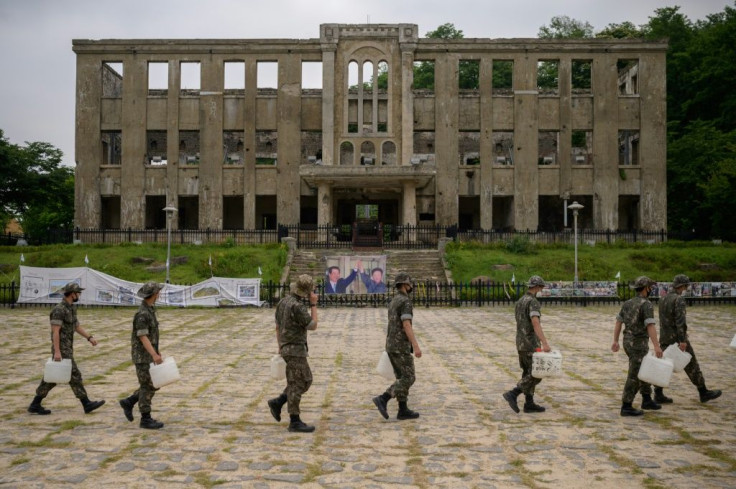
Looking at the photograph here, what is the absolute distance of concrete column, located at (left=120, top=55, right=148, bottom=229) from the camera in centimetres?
3766

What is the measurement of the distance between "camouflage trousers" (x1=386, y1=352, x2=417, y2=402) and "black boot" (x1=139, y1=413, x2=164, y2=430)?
Answer: 9.22 ft

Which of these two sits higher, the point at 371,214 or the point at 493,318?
the point at 371,214

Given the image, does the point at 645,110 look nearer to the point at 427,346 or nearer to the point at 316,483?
the point at 427,346

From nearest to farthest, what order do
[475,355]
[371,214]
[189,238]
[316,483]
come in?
1. [316,483]
2. [475,355]
3. [189,238]
4. [371,214]

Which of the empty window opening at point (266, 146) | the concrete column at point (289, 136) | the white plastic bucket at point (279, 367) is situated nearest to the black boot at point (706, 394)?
the white plastic bucket at point (279, 367)

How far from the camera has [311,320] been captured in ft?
23.3

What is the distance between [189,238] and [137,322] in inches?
1143

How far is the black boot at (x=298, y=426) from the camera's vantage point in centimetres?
704

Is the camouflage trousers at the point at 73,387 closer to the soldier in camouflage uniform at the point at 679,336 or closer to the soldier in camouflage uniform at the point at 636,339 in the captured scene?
the soldier in camouflage uniform at the point at 636,339

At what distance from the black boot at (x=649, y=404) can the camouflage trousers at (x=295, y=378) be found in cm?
447

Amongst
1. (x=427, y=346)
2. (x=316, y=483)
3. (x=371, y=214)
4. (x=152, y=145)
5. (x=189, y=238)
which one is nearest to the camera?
(x=316, y=483)

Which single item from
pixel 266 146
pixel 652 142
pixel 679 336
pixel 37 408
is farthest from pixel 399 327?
pixel 266 146

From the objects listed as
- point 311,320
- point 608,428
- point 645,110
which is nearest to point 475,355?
point 608,428

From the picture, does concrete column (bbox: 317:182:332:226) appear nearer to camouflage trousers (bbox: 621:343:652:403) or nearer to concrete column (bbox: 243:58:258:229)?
concrete column (bbox: 243:58:258:229)
